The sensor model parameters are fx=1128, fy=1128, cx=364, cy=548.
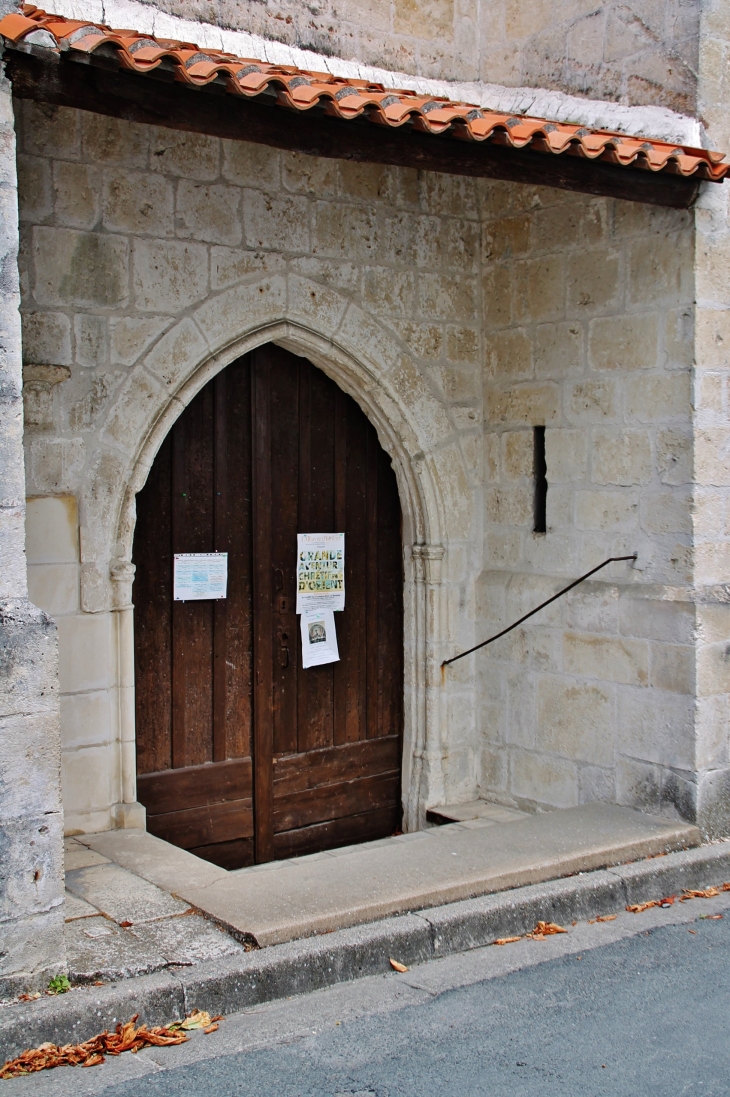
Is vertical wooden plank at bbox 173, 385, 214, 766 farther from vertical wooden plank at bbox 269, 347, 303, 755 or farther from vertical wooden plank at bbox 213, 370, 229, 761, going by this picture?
vertical wooden plank at bbox 269, 347, 303, 755

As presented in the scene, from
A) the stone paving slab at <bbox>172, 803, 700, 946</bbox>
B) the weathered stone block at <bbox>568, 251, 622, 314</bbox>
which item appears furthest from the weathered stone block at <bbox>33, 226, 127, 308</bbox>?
the stone paving slab at <bbox>172, 803, 700, 946</bbox>

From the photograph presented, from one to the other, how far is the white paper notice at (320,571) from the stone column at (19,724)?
97.6 inches

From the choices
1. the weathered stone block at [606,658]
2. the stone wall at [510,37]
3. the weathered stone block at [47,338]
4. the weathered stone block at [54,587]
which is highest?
the stone wall at [510,37]

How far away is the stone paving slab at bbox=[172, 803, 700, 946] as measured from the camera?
427 cm

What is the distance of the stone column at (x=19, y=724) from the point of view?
3627 mm

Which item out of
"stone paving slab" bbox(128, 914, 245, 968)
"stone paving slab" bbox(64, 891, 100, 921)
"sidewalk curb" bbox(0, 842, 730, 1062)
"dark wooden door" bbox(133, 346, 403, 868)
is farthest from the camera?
"dark wooden door" bbox(133, 346, 403, 868)

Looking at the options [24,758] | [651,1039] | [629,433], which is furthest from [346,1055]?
[629,433]

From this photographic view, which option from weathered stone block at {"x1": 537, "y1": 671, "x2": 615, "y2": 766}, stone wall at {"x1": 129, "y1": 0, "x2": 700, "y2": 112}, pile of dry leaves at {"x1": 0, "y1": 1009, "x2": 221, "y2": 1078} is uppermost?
stone wall at {"x1": 129, "y1": 0, "x2": 700, "y2": 112}

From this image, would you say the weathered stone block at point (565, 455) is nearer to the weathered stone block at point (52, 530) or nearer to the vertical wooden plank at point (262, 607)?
the vertical wooden plank at point (262, 607)

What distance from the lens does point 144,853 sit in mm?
4969

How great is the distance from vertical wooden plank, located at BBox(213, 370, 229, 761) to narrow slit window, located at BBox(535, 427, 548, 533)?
174 cm

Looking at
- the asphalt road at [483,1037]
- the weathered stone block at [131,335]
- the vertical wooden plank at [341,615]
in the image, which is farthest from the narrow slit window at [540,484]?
the asphalt road at [483,1037]

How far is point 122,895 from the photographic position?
14.5 feet

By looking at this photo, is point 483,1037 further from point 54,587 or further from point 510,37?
point 510,37
